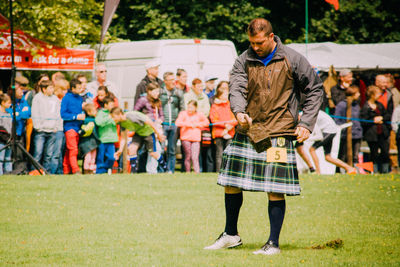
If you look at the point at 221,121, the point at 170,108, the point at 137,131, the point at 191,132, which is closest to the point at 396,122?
the point at 221,121

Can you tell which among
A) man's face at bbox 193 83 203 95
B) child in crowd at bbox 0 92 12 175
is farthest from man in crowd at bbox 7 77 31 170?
man's face at bbox 193 83 203 95

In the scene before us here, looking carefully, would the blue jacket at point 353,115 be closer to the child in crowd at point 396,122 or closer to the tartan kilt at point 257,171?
the child in crowd at point 396,122

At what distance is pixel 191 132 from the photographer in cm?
1284

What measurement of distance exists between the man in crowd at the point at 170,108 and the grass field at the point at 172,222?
187 cm

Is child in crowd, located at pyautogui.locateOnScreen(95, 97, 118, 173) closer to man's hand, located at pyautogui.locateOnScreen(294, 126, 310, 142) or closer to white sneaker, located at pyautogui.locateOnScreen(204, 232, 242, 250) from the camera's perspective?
white sneaker, located at pyautogui.locateOnScreen(204, 232, 242, 250)

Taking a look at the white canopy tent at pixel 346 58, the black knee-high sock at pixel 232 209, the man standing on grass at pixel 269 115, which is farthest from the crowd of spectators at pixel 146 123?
the man standing on grass at pixel 269 115

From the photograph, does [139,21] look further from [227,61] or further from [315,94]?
[315,94]

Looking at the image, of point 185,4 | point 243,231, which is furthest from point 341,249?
point 185,4

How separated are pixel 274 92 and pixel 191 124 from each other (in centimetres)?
765

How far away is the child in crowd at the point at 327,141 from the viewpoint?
1251 centimetres

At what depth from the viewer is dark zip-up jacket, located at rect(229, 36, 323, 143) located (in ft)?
17.0

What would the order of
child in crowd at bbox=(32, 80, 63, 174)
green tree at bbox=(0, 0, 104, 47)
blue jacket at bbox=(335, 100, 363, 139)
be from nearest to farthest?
child in crowd at bbox=(32, 80, 63, 174)
blue jacket at bbox=(335, 100, 363, 139)
green tree at bbox=(0, 0, 104, 47)

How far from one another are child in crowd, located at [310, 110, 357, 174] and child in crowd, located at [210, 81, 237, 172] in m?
1.61

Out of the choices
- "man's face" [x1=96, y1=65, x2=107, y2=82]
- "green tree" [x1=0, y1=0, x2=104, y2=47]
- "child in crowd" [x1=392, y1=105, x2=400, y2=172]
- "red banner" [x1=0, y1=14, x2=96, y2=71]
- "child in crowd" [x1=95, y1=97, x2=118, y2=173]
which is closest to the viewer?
"child in crowd" [x1=95, y1=97, x2=118, y2=173]
